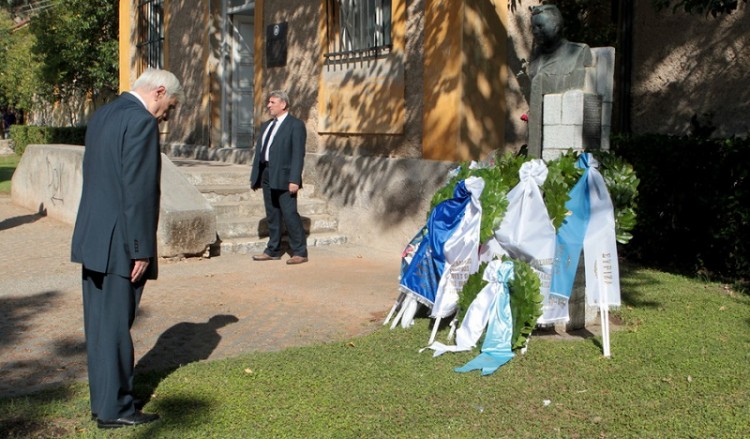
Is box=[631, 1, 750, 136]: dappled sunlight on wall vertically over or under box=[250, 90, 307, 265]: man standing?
over

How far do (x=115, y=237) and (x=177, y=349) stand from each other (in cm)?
183

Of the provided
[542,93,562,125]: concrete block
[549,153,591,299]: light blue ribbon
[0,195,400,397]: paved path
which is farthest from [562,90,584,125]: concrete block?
[0,195,400,397]: paved path

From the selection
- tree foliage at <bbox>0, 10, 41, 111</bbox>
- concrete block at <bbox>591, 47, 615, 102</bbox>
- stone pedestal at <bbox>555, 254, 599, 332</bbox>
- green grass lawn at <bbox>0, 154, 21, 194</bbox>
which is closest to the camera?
stone pedestal at <bbox>555, 254, 599, 332</bbox>

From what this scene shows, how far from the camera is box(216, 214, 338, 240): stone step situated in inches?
410

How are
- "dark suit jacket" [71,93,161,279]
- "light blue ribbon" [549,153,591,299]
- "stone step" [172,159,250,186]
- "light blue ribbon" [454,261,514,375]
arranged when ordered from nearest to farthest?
"dark suit jacket" [71,93,161,279]
"light blue ribbon" [454,261,514,375]
"light blue ribbon" [549,153,591,299]
"stone step" [172,159,250,186]

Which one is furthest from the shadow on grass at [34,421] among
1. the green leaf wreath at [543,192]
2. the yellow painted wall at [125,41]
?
the yellow painted wall at [125,41]

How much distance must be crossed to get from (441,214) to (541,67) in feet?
5.55

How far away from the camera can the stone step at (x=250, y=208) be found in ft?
35.6

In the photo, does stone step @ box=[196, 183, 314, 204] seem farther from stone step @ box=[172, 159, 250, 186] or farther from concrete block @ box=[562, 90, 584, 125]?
concrete block @ box=[562, 90, 584, 125]

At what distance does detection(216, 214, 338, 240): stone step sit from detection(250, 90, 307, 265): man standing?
0.91 meters

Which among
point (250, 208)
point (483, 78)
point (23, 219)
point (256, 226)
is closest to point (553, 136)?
point (483, 78)

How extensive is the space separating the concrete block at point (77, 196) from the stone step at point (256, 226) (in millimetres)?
695

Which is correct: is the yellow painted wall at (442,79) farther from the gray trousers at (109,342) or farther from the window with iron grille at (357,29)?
the gray trousers at (109,342)

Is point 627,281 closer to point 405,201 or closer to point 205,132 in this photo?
point 405,201
